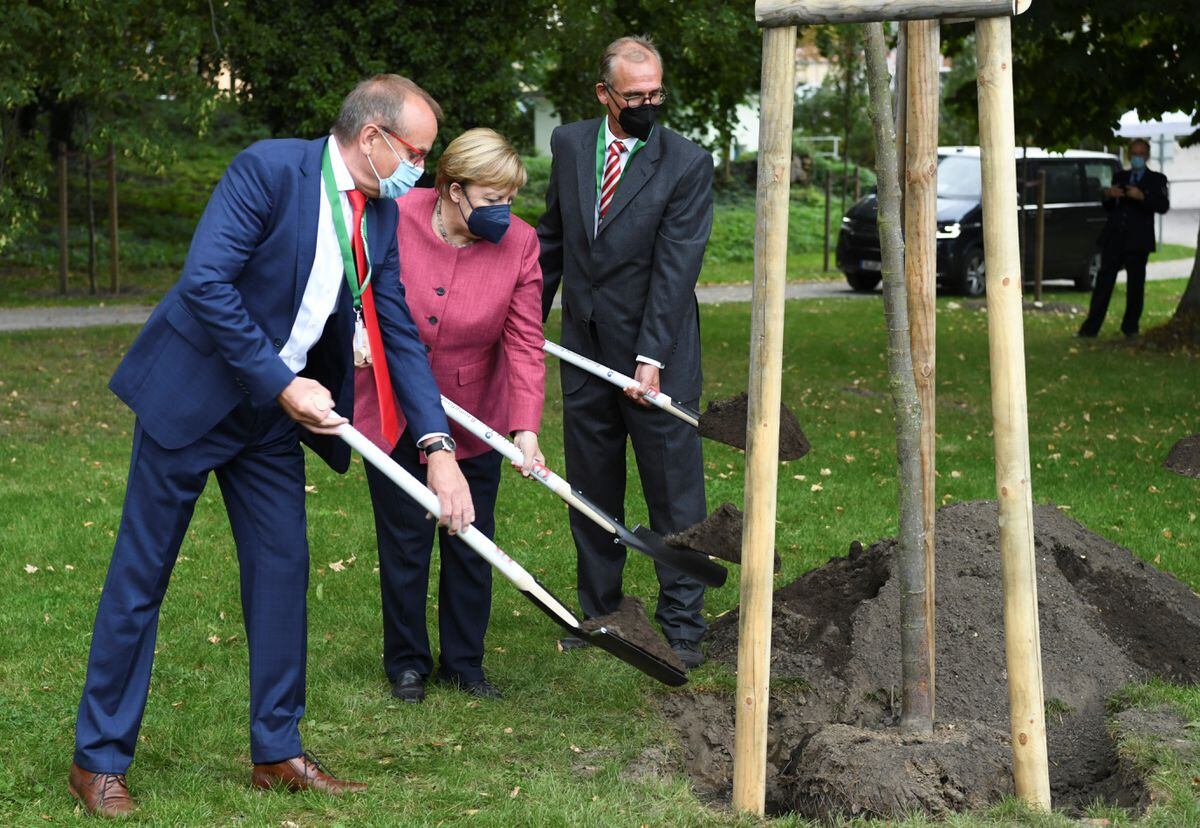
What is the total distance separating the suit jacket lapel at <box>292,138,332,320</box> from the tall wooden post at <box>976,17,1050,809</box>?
1.79 metres

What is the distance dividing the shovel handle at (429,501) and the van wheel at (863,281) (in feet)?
59.8

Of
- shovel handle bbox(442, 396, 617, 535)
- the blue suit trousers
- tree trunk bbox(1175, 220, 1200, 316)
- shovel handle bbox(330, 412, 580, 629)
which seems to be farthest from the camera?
tree trunk bbox(1175, 220, 1200, 316)

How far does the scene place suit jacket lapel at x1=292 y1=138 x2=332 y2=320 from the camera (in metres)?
4.16

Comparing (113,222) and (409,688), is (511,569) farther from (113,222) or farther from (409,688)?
(113,222)

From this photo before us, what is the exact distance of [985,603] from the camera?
5.47 m

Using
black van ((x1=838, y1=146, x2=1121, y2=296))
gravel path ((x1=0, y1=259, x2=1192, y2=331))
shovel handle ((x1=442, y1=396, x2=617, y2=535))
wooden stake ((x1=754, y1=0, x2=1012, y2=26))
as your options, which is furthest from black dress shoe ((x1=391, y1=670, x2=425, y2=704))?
black van ((x1=838, y1=146, x2=1121, y2=296))

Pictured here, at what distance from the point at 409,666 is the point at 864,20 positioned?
2784mm

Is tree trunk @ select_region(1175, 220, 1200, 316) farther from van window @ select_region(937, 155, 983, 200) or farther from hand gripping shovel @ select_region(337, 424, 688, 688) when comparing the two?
hand gripping shovel @ select_region(337, 424, 688, 688)

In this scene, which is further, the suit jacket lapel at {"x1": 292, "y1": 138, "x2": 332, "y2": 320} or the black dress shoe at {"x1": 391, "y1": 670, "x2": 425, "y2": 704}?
the black dress shoe at {"x1": 391, "y1": 670, "x2": 425, "y2": 704}

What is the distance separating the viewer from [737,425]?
550 centimetres

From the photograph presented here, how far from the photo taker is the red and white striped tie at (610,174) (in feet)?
18.7

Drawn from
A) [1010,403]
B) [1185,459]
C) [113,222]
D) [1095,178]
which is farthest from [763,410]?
[1095,178]

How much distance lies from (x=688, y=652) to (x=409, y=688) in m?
1.09

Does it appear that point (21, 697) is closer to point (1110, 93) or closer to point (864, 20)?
point (864, 20)
